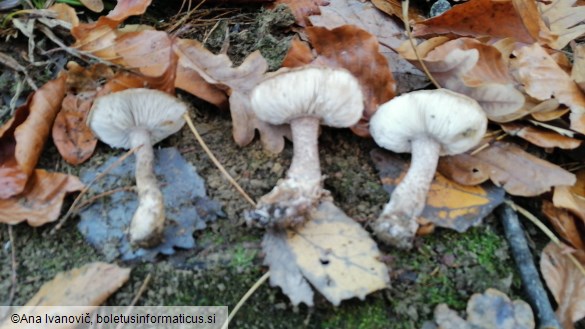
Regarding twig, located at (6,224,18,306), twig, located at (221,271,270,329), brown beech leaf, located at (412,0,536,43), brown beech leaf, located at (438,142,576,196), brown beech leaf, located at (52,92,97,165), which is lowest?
twig, located at (221,271,270,329)

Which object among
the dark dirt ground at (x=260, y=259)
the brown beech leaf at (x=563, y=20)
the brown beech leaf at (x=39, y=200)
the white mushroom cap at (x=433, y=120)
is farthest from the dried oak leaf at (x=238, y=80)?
the brown beech leaf at (x=563, y=20)

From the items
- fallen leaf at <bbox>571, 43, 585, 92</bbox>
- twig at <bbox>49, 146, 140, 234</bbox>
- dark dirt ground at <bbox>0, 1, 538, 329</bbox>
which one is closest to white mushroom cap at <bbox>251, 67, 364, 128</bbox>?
dark dirt ground at <bbox>0, 1, 538, 329</bbox>

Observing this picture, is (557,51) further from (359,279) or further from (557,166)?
(359,279)

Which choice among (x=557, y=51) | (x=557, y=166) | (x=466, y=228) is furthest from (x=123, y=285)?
(x=557, y=51)

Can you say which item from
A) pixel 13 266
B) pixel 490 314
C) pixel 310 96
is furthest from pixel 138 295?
pixel 490 314

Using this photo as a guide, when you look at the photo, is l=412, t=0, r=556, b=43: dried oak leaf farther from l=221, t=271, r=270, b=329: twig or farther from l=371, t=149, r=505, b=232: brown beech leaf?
l=221, t=271, r=270, b=329: twig

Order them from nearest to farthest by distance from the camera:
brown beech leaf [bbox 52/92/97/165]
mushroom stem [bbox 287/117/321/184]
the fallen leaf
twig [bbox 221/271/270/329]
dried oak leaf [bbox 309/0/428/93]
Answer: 1. twig [bbox 221/271/270/329]
2. mushroom stem [bbox 287/117/321/184]
3. brown beech leaf [bbox 52/92/97/165]
4. the fallen leaf
5. dried oak leaf [bbox 309/0/428/93]

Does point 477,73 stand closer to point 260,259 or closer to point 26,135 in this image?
point 260,259
